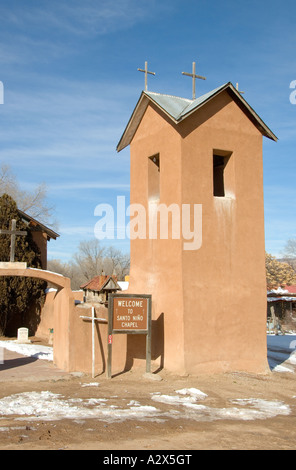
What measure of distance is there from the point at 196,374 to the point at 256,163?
662 centimetres

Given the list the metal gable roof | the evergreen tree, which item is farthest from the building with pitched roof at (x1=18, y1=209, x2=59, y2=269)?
the metal gable roof

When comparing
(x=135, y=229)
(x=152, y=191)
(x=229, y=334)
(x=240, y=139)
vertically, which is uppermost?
(x=240, y=139)

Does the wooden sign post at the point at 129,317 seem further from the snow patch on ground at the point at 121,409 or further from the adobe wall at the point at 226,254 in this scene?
the snow patch on ground at the point at 121,409

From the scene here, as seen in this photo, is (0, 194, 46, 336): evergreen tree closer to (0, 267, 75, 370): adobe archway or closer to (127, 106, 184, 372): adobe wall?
(0, 267, 75, 370): adobe archway

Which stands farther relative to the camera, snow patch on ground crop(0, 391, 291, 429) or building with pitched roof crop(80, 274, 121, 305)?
building with pitched roof crop(80, 274, 121, 305)

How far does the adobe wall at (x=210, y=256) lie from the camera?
44.4 ft

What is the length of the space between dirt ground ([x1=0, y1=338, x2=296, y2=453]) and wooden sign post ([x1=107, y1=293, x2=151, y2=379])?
0.96 m

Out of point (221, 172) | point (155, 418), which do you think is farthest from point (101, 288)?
point (155, 418)

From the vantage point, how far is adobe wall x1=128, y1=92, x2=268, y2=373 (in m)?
13.5
